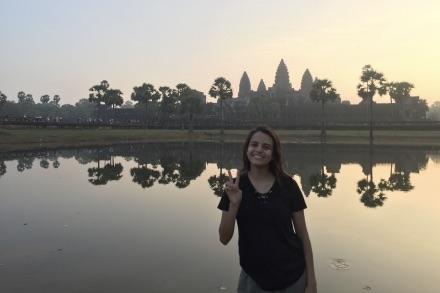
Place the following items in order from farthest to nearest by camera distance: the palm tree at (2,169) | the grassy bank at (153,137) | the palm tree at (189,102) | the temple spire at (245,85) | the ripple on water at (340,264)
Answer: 1. the temple spire at (245,85)
2. the palm tree at (189,102)
3. the grassy bank at (153,137)
4. the palm tree at (2,169)
5. the ripple on water at (340,264)

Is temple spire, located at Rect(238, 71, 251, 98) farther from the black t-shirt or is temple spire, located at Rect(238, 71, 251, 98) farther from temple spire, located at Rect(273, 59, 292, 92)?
the black t-shirt

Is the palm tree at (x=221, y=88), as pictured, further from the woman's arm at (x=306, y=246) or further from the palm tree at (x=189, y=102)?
the woman's arm at (x=306, y=246)

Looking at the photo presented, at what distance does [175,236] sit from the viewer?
438 inches

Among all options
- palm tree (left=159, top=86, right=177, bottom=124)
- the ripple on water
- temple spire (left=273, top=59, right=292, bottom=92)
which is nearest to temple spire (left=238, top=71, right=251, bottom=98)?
temple spire (left=273, top=59, right=292, bottom=92)

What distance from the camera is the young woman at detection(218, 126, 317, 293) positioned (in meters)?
→ 3.63

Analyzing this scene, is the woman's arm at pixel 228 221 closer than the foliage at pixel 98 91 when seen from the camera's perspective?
Yes

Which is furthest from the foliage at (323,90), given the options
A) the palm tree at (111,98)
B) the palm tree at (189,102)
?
the palm tree at (111,98)

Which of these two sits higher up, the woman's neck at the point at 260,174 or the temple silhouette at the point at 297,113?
the temple silhouette at the point at 297,113

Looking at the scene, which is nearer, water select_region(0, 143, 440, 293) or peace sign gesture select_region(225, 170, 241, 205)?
peace sign gesture select_region(225, 170, 241, 205)

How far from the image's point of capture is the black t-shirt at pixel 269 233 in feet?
11.9

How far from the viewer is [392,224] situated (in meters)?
12.7

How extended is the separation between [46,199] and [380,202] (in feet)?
41.6

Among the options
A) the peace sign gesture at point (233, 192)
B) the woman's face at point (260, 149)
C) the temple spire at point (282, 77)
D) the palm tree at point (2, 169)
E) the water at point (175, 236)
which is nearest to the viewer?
the peace sign gesture at point (233, 192)

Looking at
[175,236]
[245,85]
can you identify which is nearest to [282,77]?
[245,85]
